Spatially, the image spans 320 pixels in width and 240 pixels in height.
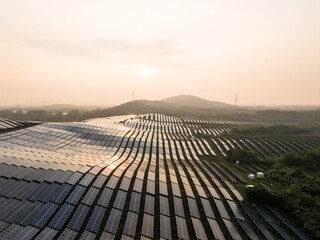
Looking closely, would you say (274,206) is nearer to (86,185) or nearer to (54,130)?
(86,185)

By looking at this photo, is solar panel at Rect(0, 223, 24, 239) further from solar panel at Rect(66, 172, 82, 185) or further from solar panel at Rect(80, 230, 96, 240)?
solar panel at Rect(66, 172, 82, 185)

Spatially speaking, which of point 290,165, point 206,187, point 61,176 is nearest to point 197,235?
point 206,187

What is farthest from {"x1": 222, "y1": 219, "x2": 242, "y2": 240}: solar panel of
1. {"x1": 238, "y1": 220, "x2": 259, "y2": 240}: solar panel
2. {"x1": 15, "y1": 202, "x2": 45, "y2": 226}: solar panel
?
{"x1": 15, "y1": 202, "x2": 45, "y2": 226}: solar panel

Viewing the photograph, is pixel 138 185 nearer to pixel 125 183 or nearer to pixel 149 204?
pixel 125 183

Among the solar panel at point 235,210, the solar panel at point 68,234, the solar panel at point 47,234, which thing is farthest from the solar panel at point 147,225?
the solar panel at point 235,210

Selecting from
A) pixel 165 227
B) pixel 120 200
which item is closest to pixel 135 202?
pixel 120 200

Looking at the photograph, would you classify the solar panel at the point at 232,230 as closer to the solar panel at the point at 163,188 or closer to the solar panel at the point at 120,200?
the solar panel at the point at 163,188
